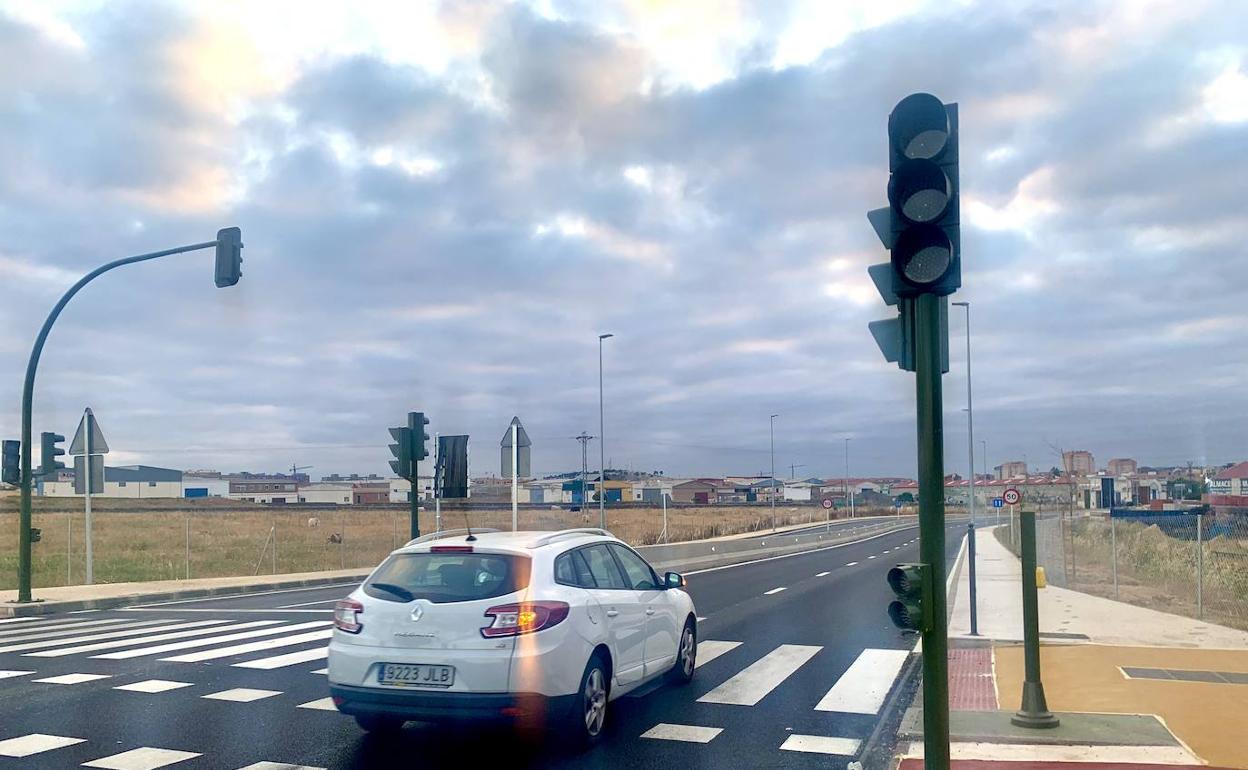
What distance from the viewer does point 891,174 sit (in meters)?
5.45

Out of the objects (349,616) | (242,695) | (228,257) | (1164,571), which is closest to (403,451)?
(228,257)

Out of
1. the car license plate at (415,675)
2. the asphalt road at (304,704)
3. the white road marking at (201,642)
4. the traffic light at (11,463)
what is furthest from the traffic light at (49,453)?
the car license plate at (415,675)

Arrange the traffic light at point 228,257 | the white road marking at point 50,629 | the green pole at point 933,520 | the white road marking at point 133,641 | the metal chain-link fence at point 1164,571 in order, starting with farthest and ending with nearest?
the metal chain-link fence at point 1164,571
the traffic light at point 228,257
the white road marking at point 50,629
the white road marking at point 133,641
the green pole at point 933,520

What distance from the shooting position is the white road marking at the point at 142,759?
6.85 meters

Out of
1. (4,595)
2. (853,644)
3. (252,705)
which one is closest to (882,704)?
(853,644)

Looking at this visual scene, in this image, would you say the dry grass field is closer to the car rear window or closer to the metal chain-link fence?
the car rear window

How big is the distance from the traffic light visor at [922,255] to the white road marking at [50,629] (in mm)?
13048

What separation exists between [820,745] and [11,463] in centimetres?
1714

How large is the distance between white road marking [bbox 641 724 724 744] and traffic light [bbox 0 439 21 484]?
51.6ft

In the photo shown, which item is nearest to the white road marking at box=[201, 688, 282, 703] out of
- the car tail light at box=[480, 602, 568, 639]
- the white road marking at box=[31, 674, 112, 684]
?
the white road marking at box=[31, 674, 112, 684]

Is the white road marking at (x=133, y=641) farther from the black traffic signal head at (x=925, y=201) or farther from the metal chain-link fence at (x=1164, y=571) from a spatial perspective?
the metal chain-link fence at (x=1164, y=571)

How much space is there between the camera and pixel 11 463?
19031mm

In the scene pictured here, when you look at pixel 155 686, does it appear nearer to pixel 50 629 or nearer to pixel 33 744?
pixel 33 744

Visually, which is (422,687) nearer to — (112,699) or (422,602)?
(422,602)
